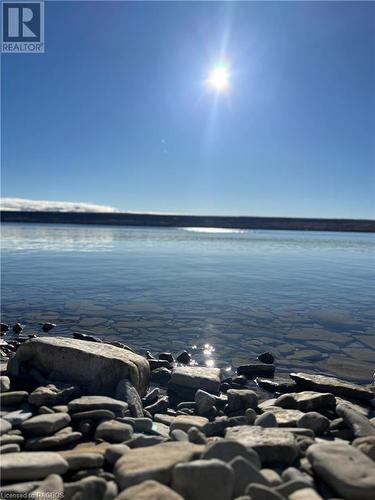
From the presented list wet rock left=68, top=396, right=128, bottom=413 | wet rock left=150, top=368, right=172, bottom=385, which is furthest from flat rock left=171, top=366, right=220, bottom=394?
wet rock left=68, top=396, right=128, bottom=413

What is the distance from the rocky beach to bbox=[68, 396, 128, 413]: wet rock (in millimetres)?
13

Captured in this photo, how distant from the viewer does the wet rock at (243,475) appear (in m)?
3.30

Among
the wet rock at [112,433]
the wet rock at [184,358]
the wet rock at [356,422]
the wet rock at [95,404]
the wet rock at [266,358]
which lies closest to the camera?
the wet rock at [112,433]

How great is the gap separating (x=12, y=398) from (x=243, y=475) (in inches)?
126

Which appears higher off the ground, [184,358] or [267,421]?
[267,421]

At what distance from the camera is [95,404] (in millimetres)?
4781

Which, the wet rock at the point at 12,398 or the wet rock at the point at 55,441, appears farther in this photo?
the wet rock at the point at 12,398

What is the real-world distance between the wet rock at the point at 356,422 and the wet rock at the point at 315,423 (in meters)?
0.37

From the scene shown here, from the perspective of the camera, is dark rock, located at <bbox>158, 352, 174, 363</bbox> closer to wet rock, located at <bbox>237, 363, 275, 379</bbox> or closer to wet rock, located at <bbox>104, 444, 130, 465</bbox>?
wet rock, located at <bbox>237, 363, 275, 379</bbox>

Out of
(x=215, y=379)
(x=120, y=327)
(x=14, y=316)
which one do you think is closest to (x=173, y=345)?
(x=120, y=327)

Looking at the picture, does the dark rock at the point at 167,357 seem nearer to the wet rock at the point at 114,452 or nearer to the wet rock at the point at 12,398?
the wet rock at the point at 12,398

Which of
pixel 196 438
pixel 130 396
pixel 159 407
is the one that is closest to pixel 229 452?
pixel 196 438

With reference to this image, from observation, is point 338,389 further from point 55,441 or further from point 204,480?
point 55,441

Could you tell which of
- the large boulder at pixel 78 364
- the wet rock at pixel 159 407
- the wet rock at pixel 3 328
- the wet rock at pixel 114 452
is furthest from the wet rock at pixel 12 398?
the wet rock at pixel 3 328
